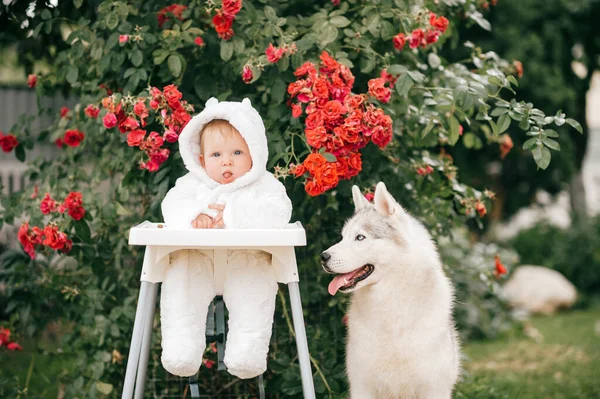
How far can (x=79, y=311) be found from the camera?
11.9 feet

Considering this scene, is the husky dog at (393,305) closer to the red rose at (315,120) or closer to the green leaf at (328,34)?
the red rose at (315,120)

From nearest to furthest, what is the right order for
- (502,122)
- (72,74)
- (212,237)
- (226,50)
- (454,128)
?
(212,237), (502,122), (226,50), (454,128), (72,74)

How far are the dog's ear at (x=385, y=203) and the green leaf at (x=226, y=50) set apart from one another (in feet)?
2.80

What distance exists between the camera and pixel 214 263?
2.63 meters

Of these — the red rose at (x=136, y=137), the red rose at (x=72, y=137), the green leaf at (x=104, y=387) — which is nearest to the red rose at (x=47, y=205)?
the red rose at (x=72, y=137)

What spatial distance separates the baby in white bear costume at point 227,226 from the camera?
2.51 meters

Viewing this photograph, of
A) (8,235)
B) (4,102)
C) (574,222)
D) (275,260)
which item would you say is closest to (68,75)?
(275,260)

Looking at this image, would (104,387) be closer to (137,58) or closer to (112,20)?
(137,58)

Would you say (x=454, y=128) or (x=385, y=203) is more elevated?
(x=454, y=128)

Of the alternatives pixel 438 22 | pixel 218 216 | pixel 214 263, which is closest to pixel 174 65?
pixel 218 216

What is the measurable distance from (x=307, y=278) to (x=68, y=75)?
1400mm

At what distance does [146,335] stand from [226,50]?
1176 millimetres

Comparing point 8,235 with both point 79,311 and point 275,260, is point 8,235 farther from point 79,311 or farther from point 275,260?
point 275,260

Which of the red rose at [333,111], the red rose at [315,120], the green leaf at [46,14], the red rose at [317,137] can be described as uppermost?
the green leaf at [46,14]
